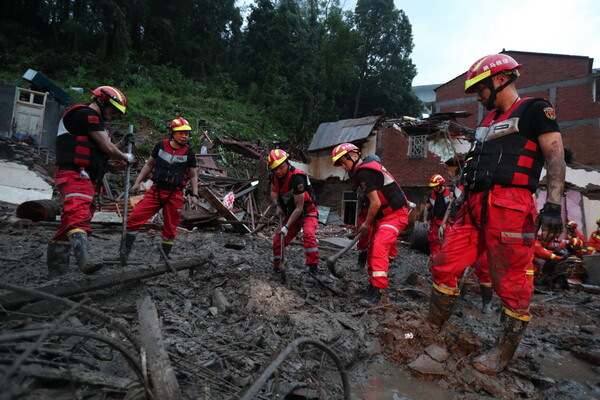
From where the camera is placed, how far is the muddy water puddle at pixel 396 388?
6.64 ft

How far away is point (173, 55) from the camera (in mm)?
28578

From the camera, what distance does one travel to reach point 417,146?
13.6 metres

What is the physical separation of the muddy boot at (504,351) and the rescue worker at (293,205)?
228 centimetres

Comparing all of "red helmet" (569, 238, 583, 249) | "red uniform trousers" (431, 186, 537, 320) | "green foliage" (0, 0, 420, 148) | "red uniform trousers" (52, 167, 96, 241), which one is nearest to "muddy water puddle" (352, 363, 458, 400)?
"red uniform trousers" (431, 186, 537, 320)

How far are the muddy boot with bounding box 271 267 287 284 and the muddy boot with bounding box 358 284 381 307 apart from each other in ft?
3.16

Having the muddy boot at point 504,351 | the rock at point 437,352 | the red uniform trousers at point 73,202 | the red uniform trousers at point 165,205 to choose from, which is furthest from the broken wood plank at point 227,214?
the muddy boot at point 504,351

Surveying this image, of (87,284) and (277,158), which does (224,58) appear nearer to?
(277,158)

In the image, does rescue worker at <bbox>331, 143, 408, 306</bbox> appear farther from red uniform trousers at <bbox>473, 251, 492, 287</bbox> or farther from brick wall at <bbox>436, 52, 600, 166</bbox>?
brick wall at <bbox>436, 52, 600, 166</bbox>

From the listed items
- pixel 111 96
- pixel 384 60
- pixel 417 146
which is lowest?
pixel 111 96

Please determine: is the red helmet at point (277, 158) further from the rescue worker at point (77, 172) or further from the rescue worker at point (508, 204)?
the rescue worker at point (508, 204)

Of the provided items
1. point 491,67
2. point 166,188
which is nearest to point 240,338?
point 166,188

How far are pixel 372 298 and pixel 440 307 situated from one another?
97 cm

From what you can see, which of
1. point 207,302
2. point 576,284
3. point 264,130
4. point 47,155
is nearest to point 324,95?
point 264,130

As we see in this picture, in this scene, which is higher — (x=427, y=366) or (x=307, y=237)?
(x=307, y=237)
